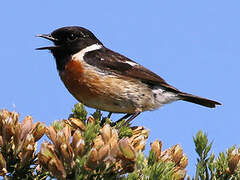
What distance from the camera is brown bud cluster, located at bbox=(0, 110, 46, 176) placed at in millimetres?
2240

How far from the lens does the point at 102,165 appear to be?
6.79ft

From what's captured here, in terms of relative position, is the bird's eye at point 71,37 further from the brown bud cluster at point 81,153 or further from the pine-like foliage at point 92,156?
the brown bud cluster at point 81,153

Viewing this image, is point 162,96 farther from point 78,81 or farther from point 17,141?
point 17,141

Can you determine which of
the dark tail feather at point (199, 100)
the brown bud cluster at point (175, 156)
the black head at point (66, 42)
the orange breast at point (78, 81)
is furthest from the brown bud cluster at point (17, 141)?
the dark tail feather at point (199, 100)

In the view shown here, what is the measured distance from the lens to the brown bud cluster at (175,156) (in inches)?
93.7

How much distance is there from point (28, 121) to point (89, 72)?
9.72ft

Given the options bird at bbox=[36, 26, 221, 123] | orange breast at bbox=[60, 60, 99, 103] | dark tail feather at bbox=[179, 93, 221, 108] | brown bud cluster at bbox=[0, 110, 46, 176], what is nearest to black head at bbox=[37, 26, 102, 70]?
bird at bbox=[36, 26, 221, 123]

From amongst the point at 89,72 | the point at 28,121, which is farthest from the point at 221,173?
the point at 89,72

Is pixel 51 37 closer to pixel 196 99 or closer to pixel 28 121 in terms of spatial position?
pixel 196 99

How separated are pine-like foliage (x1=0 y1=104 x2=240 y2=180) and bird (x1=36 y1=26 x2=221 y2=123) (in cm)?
247

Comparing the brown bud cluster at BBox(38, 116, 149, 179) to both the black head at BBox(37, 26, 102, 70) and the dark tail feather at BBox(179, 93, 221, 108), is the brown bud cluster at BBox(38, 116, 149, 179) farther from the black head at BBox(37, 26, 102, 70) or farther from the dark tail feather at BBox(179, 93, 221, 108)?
the dark tail feather at BBox(179, 93, 221, 108)

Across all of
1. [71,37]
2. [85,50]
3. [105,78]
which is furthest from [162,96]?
[71,37]

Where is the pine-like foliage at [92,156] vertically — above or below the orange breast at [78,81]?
below

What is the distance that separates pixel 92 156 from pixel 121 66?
3739 millimetres
